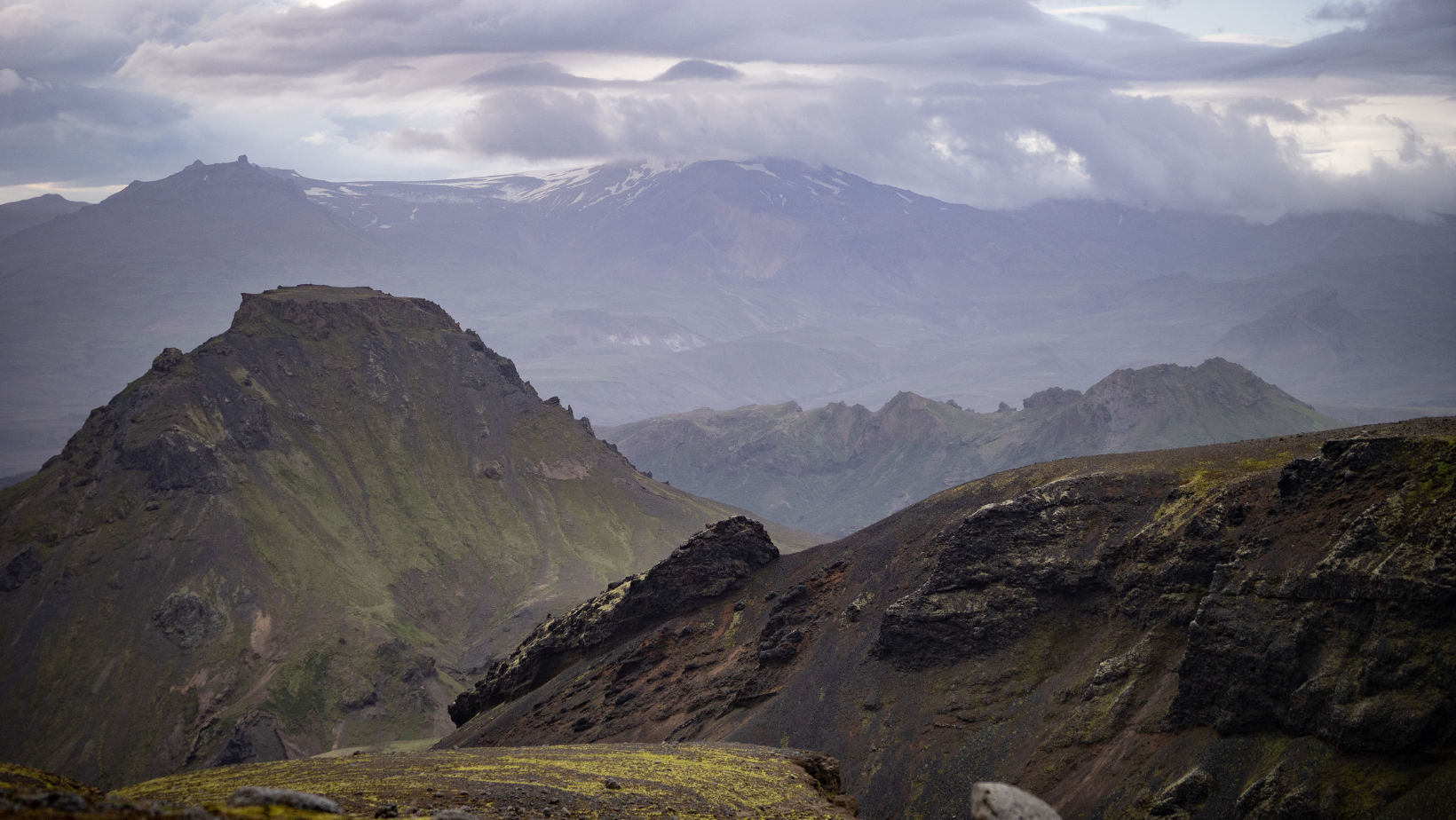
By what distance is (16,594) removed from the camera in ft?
540

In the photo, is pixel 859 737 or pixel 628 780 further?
pixel 859 737

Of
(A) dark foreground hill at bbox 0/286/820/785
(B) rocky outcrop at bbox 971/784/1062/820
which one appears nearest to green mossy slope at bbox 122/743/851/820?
(B) rocky outcrop at bbox 971/784/1062/820

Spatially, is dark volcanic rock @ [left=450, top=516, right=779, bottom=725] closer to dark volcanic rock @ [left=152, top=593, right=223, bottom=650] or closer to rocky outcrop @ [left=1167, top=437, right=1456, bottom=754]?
rocky outcrop @ [left=1167, top=437, right=1456, bottom=754]

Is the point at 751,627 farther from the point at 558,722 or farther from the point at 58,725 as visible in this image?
the point at 58,725

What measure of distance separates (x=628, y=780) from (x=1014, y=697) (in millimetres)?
27020

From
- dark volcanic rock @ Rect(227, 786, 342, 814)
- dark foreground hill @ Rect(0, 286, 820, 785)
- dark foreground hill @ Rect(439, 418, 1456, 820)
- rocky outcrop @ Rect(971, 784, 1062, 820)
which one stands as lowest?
dark foreground hill @ Rect(0, 286, 820, 785)

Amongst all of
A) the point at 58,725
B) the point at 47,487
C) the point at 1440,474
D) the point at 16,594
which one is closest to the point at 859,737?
the point at 1440,474

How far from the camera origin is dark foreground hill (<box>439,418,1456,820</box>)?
43906mm

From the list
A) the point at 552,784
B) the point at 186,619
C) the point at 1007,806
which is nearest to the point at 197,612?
the point at 186,619

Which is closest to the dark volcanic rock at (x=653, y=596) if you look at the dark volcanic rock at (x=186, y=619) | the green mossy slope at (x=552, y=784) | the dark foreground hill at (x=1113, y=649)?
the dark foreground hill at (x=1113, y=649)

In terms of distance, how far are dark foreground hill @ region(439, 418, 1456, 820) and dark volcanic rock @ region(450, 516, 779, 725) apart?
4.40 feet

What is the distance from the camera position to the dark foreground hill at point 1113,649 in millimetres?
43906

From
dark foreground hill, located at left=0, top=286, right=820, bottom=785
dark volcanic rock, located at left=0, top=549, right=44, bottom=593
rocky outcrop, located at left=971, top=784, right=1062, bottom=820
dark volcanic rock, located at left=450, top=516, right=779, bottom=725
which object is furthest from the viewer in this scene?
dark volcanic rock, located at left=0, top=549, right=44, bottom=593

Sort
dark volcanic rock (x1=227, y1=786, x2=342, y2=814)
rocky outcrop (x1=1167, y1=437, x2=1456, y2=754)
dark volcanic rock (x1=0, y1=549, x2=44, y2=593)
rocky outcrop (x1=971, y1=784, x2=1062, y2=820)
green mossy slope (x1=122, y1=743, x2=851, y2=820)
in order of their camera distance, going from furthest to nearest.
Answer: dark volcanic rock (x1=0, y1=549, x2=44, y2=593)
rocky outcrop (x1=1167, y1=437, x2=1456, y2=754)
green mossy slope (x1=122, y1=743, x2=851, y2=820)
rocky outcrop (x1=971, y1=784, x2=1062, y2=820)
dark volcanic rock (x1=227, y1=786, x2=342, y2=814)
